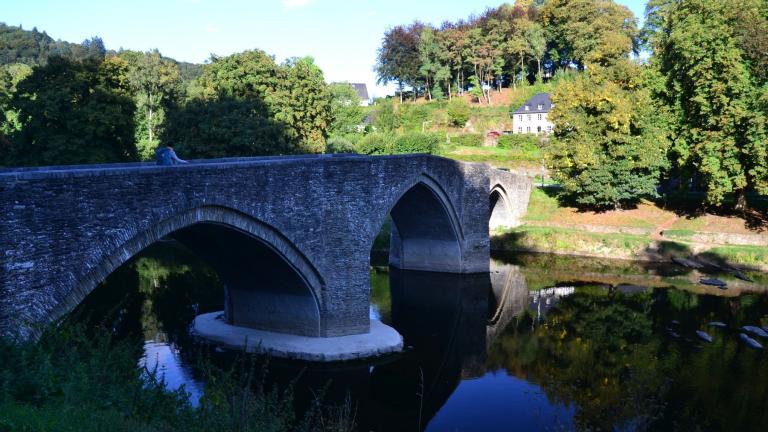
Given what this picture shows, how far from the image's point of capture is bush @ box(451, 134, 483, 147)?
61.6 m

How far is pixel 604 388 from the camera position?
1839cm

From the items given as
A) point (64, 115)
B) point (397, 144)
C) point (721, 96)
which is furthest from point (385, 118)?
point (64, 115)

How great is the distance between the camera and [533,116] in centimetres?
6450

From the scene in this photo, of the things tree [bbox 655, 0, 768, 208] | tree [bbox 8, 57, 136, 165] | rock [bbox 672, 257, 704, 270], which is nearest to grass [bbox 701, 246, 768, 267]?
rock [bbox 672, 257, 704, 270]

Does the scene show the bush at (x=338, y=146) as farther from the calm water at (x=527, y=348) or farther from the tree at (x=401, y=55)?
the tree at (x=401, y=55)

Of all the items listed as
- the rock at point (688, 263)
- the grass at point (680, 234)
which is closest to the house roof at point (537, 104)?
the grass at point (680, 234)

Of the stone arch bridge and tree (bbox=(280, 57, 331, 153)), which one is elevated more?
tree (bbox=(280, 57, 331, 153))

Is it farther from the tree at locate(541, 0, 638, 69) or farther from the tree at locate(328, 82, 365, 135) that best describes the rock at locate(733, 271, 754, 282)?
the tree at locate(541, 0, 638, 69)

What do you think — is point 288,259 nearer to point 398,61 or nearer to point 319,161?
point 319,161

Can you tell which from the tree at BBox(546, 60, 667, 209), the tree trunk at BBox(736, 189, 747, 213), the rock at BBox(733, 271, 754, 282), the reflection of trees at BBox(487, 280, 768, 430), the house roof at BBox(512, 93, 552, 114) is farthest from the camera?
the house roof at BBox(512, 93, 552, 114)

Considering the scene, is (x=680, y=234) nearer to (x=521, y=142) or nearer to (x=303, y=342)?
(x=521, y=142)

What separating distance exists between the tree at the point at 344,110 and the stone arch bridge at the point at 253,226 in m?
28.5

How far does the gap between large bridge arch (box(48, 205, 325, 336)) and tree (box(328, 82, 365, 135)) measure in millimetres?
37354

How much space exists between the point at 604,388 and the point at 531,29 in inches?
2336
